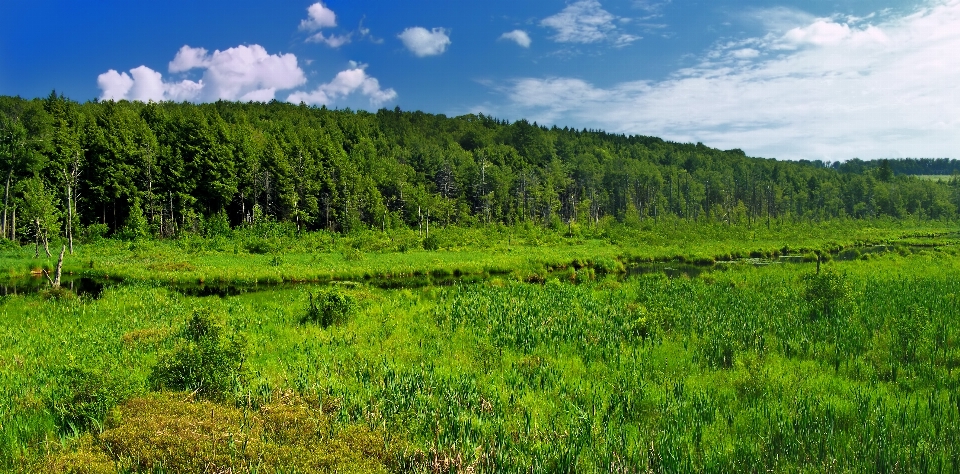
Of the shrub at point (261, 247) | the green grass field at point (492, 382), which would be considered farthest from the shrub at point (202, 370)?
the shrub at point (261, 247)

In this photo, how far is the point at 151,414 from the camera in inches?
332

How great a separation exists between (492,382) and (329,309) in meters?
8.60

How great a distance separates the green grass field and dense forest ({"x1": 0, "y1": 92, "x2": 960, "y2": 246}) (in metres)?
34.8

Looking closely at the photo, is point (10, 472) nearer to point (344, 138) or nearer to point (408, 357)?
point (408, 357)

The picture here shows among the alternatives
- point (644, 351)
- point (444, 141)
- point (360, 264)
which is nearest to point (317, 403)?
point (644, 351)

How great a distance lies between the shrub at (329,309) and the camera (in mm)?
17547

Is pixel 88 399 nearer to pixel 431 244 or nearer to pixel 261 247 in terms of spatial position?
pixel 261 247

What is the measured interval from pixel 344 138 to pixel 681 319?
107m

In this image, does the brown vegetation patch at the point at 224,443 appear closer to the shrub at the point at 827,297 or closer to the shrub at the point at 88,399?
the shrub at the point at 88,399

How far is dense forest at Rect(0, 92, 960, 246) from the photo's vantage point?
2295 inches

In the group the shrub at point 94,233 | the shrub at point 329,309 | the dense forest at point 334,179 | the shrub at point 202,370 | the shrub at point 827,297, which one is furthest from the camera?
the dense forest at point 334,179

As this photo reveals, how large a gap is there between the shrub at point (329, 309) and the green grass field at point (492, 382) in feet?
0.27

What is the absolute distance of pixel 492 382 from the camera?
11211 millimetres

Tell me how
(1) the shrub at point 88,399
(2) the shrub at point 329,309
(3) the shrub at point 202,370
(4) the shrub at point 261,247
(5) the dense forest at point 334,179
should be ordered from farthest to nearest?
(5) the dense forest at point 334,179, (4) the shrub at point 261,247, (2) the shrub at point 329,309, (3) the shrub at point 202,370, (1) the shrub at point 88,399
